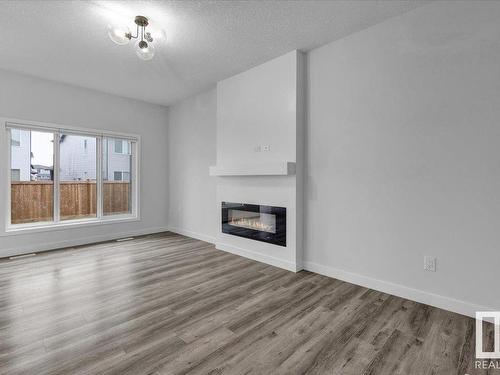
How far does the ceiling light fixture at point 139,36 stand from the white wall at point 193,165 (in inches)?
78.5

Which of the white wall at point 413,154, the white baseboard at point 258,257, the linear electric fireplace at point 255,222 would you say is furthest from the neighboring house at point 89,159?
the white wall at point 413,154

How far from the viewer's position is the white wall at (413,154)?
2.15m

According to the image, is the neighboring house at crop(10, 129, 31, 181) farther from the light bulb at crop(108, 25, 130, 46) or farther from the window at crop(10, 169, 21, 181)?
the light bulb at crop(108, 25, 130, 46)

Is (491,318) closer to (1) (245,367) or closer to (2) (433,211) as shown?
(2) (433,211)

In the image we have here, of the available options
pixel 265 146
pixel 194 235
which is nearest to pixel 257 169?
pixel 265 146

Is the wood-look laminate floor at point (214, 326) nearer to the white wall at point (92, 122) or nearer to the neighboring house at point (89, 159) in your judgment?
the white wall at point (92, 122)

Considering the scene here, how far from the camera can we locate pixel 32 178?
4.24 m

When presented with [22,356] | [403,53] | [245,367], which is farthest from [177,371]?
[403,53]

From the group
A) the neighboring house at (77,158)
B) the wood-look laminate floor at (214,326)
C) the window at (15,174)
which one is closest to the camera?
the wood-look laminate floor at (214,326)

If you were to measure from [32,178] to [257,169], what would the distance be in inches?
145

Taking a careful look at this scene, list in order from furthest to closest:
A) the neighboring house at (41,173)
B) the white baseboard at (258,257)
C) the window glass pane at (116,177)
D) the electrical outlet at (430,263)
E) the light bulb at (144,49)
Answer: the window glass pane at (116,177) → the neighboring house at (41,173) → the white baseboard at (258,257) → the light bulb at (144,49) → the electrical outlet at (430,263)

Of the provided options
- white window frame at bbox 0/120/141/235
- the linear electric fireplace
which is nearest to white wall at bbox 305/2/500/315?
the linear electric fireplace

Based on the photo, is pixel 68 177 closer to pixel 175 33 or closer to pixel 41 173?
pixel 41 173

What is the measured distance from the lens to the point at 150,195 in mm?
5551
